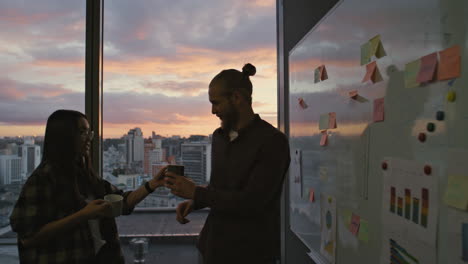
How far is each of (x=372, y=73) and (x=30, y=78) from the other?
258 centimetres

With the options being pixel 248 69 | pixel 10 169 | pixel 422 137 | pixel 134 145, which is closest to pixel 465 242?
pixel 422 137

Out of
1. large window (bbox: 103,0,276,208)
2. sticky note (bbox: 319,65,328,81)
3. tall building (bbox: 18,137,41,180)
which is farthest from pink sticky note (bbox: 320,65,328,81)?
tall building (bbox: 18,137,41,180)

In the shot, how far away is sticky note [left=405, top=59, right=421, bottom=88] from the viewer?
869 mm

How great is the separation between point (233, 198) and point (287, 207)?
1371 millimetres

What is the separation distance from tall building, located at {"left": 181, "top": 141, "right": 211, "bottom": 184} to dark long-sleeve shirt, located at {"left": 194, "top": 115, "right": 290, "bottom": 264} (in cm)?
134

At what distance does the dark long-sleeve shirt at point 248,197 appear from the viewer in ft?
3.86

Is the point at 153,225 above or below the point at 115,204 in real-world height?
below

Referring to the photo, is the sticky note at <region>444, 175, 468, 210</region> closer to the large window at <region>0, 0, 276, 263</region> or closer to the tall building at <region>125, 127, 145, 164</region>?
the large window at <region>0, 0, 276, 263</region>

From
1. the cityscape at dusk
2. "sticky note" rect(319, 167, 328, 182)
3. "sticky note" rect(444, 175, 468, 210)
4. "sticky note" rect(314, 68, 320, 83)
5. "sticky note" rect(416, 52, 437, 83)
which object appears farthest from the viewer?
the cityscape at dusk

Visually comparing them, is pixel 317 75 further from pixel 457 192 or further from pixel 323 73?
pixel 457 192

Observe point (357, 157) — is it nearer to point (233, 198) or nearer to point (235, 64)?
point (233, 198)

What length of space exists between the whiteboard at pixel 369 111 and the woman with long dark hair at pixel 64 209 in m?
1.00

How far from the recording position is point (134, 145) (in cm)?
279

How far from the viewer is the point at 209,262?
4.33 ft
